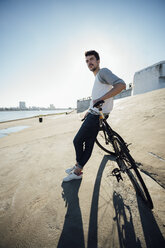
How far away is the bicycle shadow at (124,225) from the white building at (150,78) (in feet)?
87.1

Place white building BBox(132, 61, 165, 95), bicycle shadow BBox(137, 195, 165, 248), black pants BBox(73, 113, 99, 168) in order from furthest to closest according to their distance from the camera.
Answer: white building BBox(132, 61, 165, 95) < black pants BBox(73, 113, 99, 168) < bicycle shadow BBox(137, 195, 165, 248)

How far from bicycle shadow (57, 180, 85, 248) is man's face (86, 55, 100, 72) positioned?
2196 millimetres

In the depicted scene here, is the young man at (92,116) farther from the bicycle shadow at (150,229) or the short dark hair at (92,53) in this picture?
the bicycle shadow at (150,229)

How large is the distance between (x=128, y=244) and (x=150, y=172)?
3.93 ft

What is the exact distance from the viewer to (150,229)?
3.69 feet

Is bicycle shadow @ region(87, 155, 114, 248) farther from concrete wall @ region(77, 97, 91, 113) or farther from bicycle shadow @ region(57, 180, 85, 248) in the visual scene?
concrete wall @ region(77, 97, 91, 113)

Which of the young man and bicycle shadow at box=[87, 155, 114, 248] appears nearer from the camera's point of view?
bicycle shadow at box=[87, 155, 114, 248]

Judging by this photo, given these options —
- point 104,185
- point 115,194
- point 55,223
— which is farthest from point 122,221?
point 55,223

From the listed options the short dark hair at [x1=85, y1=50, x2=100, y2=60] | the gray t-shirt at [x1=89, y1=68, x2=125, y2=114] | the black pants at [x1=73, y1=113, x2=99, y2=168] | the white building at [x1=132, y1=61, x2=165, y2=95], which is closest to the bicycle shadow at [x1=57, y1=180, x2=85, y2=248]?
the black pants at [x1=73, y1=113, x2=99, y2=168]

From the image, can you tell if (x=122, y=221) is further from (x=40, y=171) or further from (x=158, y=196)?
(x=40, y=171)

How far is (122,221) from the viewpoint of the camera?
1242mm

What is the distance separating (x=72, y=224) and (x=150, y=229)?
876 mm

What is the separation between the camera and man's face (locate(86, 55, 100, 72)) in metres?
1.86

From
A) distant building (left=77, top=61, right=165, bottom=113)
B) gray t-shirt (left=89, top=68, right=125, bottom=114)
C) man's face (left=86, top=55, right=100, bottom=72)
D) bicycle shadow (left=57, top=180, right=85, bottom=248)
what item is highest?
distant building (left=77, top=61, right=165, bottom=113)
